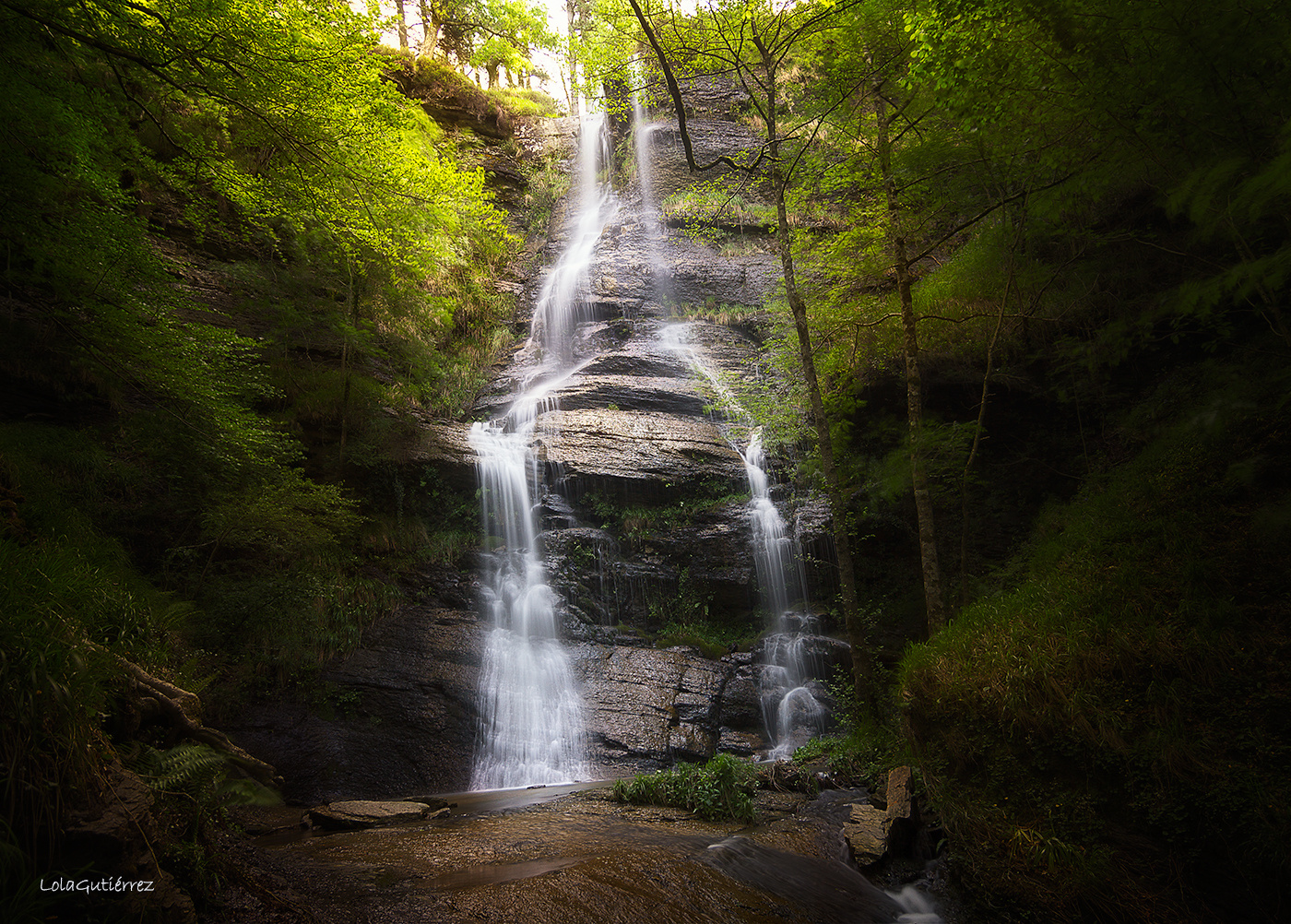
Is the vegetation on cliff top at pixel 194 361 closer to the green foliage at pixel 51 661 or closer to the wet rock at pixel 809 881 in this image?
the green foliage at pixel 51 661

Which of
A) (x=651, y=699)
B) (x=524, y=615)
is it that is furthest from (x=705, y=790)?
(x=524, y=615)

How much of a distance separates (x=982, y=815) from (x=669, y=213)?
21972 mm

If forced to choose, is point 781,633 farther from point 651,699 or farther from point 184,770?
point 184,770

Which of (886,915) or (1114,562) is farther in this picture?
(1114,562)

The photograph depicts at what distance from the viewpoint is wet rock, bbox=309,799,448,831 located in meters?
6.46

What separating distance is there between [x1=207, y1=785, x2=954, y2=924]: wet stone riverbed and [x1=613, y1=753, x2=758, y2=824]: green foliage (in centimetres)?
25

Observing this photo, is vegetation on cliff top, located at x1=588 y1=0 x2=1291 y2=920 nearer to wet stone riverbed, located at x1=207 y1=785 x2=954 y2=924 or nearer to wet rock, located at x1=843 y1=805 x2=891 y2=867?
wet rock, located at x1=843 y1=805 x2=891 y2=867

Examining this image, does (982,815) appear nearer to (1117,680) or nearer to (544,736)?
(1117,680)

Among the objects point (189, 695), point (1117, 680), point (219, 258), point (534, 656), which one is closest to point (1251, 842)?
point (1117, 680)

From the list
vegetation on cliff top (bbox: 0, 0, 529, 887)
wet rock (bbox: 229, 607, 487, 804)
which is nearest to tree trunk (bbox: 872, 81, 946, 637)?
vegetation on cliff top (bbox: 0, 0, 529, 887)

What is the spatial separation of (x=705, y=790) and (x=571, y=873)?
282cm

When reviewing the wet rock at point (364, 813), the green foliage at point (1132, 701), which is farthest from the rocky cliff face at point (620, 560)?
the green foliage at point (1132, 701)

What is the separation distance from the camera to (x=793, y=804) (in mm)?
6961

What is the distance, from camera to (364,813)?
6.76 m
